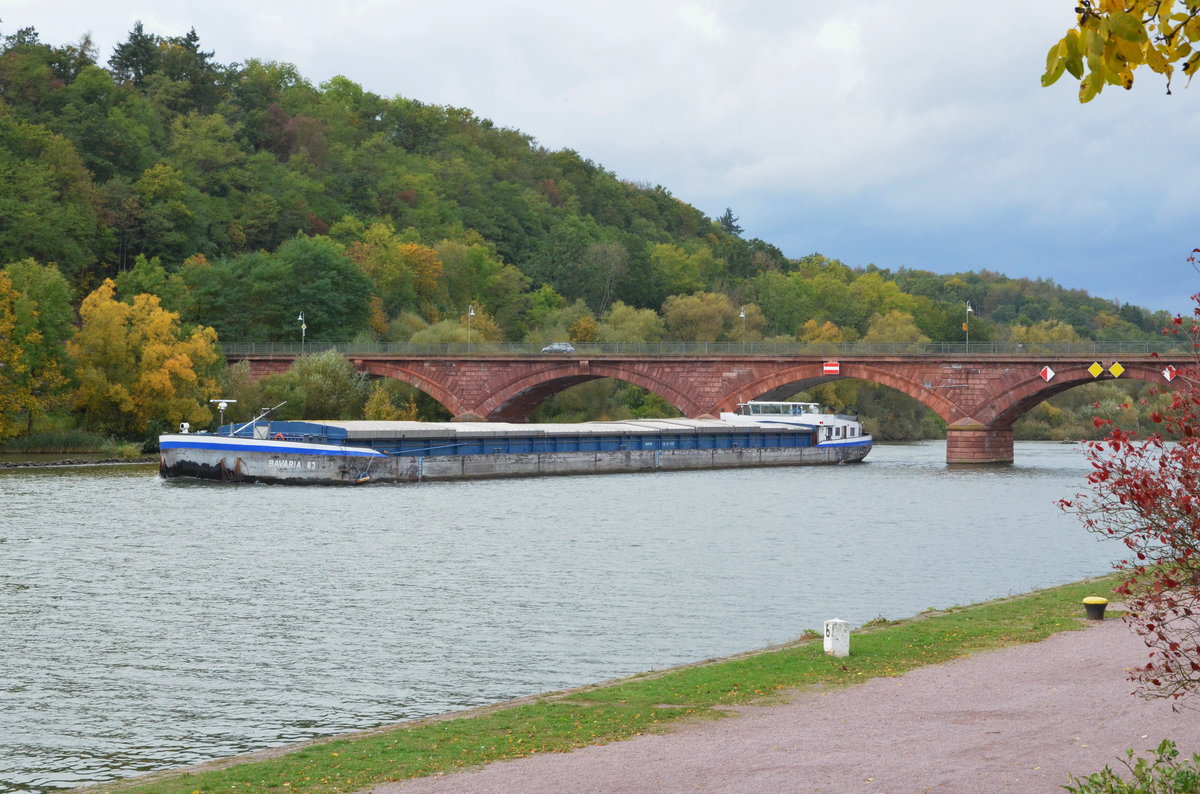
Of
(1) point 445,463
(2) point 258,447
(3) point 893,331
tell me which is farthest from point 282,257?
(3) point 893,331

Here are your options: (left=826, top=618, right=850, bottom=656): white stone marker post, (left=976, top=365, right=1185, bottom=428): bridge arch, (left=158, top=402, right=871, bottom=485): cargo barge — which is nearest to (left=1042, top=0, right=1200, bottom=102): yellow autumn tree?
(left=826, top=618, right=850, bottom=656): white stone marker post

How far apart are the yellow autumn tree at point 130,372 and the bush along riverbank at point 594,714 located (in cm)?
6331

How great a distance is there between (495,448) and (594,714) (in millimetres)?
57942

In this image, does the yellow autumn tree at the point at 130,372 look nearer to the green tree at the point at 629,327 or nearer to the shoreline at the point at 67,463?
the shoreline at the point at 67,463

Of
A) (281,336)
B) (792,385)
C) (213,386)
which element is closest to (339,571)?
(213,386)

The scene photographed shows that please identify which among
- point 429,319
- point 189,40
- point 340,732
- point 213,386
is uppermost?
point 189,40

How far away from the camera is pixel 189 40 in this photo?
162 meters

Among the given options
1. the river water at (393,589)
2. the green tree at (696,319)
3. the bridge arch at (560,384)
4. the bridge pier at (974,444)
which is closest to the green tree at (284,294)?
the bridge arch at (560,384)

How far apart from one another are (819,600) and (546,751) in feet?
56.7

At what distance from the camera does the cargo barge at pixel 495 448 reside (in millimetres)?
63344

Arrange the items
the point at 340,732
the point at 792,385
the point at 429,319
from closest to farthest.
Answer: the point at 340,732 < the point at 792,385 < the point at 429,319

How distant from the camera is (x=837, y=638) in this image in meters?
19.3

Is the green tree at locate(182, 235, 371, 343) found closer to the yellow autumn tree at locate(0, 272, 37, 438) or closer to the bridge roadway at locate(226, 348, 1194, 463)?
the bridge roadway at locate(226, 348, 1194, 463)

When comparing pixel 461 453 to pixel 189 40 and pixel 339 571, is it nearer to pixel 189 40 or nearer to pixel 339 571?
pixel 339 571
